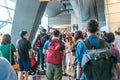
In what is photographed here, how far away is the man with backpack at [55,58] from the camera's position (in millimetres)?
5047

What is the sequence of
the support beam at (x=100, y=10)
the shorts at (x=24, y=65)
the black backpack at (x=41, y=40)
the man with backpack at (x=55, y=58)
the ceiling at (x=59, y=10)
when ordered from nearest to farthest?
the man with backpack at (x=55, y=58), the shorts at (x=24, y=65), the black backpack at (x=41, y=40), the support beam at (x=100, y=10), the ceiling at (x=59, y=10)

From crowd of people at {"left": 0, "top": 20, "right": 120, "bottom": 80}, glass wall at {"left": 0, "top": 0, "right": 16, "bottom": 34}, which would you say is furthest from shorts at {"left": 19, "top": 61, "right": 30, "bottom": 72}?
glass wall at {"left": 0, "top": 0, "right": 16, "bottom": 34}

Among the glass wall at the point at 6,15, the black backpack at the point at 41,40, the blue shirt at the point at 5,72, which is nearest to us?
the blue shirt at the point at 5,72

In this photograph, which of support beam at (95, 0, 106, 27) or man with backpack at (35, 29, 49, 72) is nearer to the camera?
man with backpack at (35, 29, 49, 72)

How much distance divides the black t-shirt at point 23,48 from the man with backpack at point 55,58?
99 centimetres

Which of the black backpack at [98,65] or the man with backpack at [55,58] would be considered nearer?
the black backpack at [98,65]

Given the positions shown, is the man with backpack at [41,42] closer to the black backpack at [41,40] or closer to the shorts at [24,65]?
the black backpack at [41,40]

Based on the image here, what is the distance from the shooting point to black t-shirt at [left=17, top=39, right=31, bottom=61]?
5.96 metres

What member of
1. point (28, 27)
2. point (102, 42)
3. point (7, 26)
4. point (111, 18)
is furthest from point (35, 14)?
point (102, 42)

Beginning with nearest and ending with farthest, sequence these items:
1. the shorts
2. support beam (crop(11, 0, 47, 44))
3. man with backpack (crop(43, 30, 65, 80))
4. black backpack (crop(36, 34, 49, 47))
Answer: man with backpack (crop(43, 30, 65, 80)) < the shorts < black backpack (crop(36, 34, 49, 47)) < support beam (crop(11, 0, 47, 44))

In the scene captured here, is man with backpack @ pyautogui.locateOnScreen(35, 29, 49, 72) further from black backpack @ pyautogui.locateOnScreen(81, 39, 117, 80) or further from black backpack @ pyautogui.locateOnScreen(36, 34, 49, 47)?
black backpack @ pyautogui.locateOnScreen(81, 39, 117, 80)

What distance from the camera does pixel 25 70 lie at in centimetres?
620

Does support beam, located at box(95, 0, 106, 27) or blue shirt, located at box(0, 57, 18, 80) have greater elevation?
support beam, located at box(95, 0, 106, 27)

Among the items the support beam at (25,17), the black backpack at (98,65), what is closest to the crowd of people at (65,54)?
the black backpack at (98,65)
